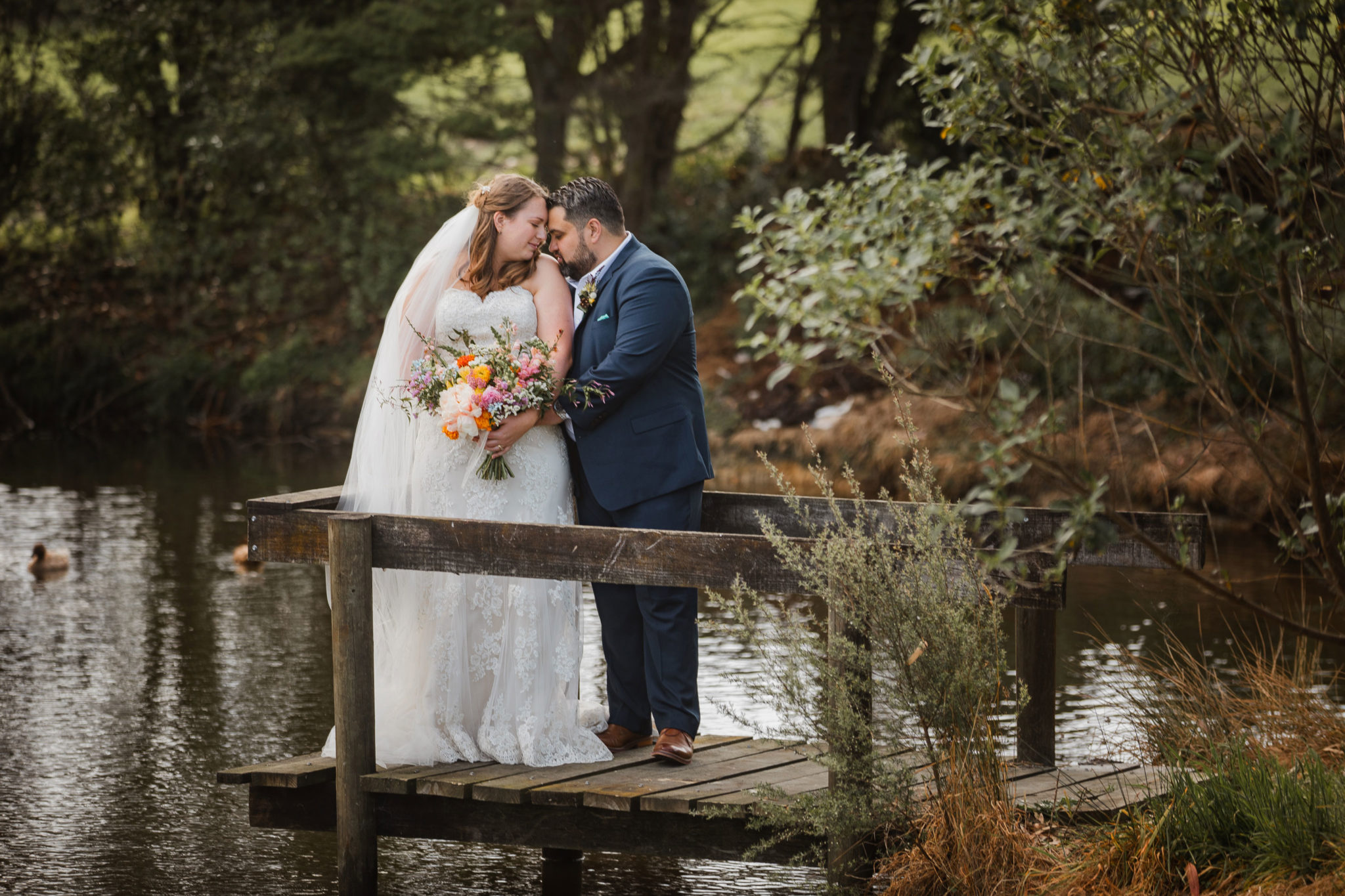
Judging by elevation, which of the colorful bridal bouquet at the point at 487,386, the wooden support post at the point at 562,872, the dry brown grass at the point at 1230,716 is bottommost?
the wooden support post at the point at 562,872

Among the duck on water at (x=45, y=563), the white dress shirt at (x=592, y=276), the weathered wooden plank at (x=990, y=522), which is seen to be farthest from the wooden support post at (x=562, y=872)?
the duck on water at (x=45, y=563)

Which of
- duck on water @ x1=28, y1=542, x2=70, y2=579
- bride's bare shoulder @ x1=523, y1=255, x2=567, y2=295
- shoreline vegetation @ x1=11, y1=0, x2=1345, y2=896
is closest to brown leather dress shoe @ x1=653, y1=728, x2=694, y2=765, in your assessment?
shoreline vegetation @ x1=11, y1=0, x2=1345, y2=896

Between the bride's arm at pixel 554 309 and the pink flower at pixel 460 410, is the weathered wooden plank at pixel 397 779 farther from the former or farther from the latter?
the bride's arm at pixel 554 309

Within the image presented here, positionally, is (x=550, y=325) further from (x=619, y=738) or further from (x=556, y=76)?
(x=556, y=76)

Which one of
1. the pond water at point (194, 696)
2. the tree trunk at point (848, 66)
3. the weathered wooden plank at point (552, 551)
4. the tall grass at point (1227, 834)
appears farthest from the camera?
the tree trunk at point (848, 66)

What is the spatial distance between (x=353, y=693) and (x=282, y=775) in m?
0.43

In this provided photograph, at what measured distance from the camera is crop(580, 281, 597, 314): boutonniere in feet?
17.3

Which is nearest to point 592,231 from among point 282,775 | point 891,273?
point 891,273

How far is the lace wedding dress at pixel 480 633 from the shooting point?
509 centimetres

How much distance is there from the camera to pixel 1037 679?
4906mm

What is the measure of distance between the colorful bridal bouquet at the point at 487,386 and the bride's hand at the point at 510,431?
0.03m

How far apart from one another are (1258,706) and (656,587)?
2.34m

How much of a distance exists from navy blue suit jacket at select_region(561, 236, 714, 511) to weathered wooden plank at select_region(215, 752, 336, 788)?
1.37 metres

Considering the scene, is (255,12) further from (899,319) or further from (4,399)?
(899,319)
